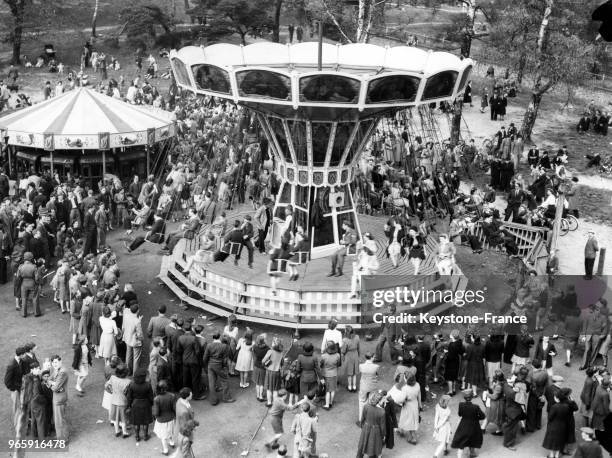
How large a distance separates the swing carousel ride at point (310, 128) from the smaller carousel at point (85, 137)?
6.40m

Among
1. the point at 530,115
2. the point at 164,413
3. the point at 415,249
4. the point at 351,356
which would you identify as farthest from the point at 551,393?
the point at 530,115

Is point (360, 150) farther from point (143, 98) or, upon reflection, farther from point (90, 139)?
point (143, 98)

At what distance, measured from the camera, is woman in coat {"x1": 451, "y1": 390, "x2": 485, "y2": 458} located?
42.0 feet

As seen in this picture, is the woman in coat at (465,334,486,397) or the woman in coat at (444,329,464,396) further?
the woman in coat at (444,329,464,396)

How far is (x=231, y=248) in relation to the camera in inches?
730

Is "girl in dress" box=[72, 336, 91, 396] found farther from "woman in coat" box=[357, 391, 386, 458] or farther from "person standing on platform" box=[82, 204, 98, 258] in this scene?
"person standing on platform" box=[82, 204, 98, 258]

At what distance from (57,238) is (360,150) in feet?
25.8

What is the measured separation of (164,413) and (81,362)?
3.08 metres

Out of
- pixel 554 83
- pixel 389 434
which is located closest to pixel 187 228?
pixel 389 434

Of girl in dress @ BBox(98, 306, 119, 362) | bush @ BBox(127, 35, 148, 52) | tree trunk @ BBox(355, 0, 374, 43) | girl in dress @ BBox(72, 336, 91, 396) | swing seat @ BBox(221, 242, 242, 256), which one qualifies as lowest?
girl in dress @ BBox(72, 336, 91, 396)

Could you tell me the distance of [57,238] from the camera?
20.7m

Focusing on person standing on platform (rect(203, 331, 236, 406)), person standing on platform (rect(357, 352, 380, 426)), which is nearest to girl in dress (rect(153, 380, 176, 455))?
person standing on platform (rect(203, 331, 236, 406))

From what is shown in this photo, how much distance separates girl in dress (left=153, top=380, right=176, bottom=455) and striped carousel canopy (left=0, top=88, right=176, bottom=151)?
14.5 metres

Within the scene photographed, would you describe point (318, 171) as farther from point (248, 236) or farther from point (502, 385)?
point (502, 385)
